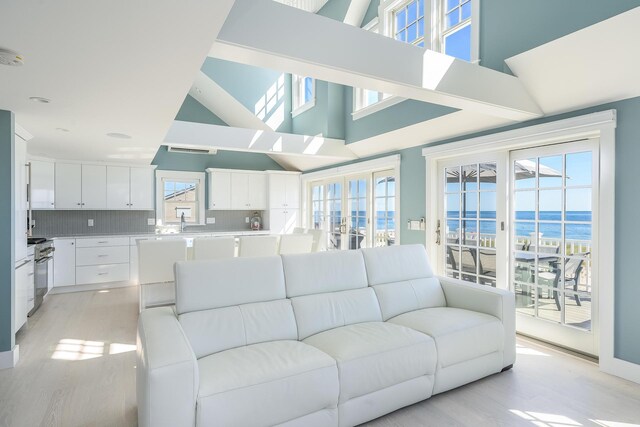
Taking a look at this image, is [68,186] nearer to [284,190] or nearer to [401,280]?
[284,190]

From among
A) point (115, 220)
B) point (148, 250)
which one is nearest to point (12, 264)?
point (148, 250)

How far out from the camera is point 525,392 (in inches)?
97.9

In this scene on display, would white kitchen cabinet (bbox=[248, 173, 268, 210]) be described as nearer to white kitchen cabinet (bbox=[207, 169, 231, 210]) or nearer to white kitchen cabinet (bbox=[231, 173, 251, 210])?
white kitchen cabinet (bbox=[231, 173, 251, 210])

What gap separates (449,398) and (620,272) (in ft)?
5.68

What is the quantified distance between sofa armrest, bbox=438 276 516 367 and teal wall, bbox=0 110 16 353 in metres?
3.81

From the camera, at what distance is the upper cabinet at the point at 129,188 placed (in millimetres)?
6039

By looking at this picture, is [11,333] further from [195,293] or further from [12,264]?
[195,293]

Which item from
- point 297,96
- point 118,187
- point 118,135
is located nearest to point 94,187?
point 118,187

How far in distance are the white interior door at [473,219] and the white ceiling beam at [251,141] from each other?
6.10 feet

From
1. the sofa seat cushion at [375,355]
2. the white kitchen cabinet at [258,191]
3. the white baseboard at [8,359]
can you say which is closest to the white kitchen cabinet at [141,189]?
the white kitchen cabinet at [258,191]

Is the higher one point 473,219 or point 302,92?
point 302,92

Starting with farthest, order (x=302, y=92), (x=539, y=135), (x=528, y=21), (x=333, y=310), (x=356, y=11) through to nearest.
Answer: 1. (x=302, y=92)
2. (x=356, y=11)
3. (x=539, y=135)
4. (x=528, y=21)
5. (x=333, y=310)

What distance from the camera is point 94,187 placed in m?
5.90

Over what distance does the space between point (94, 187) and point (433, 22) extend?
5.72m
